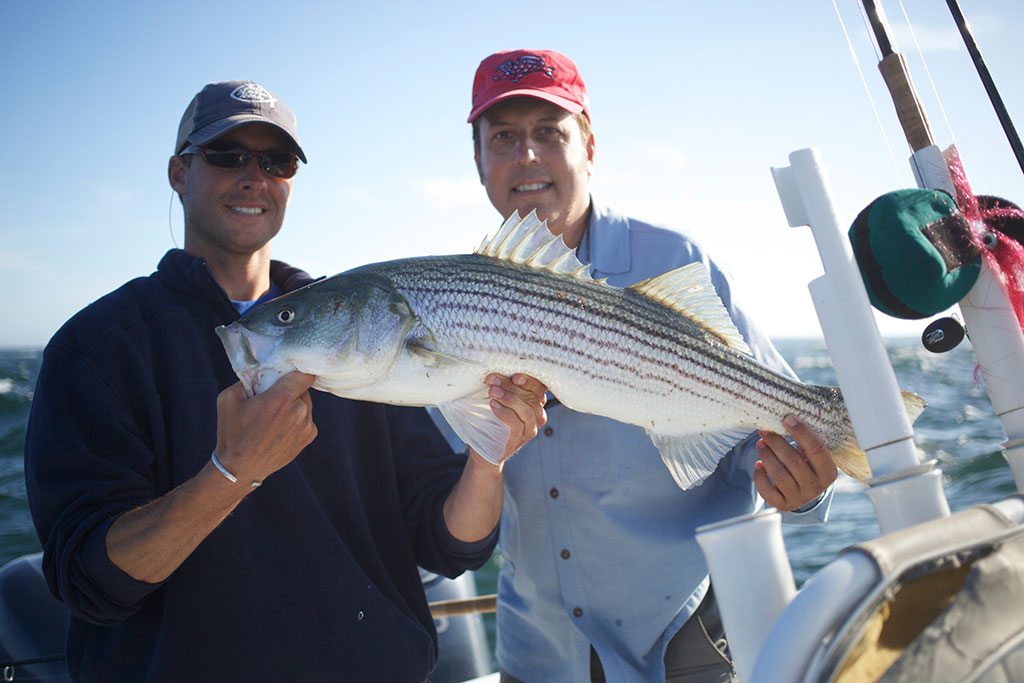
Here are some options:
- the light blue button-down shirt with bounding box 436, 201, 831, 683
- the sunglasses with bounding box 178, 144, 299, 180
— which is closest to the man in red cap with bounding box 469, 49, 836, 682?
the light blue button-down shirt with bounding box 436, 201, 831, 683

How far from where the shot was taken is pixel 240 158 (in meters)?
3.85

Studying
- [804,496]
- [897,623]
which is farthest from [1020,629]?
[804,496]

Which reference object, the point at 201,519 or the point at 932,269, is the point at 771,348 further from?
the point at 201,519

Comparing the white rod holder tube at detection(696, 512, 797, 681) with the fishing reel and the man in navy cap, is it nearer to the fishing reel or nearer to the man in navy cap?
the fishing reel

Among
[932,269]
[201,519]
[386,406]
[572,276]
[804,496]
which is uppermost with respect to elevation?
[572,276]

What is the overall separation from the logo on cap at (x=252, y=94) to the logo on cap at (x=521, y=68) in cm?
129

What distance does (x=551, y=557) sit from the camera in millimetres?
3730

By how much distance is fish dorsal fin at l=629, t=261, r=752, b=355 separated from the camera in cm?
341

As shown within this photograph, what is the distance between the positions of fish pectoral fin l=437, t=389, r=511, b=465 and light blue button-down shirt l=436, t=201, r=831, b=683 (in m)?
0.59

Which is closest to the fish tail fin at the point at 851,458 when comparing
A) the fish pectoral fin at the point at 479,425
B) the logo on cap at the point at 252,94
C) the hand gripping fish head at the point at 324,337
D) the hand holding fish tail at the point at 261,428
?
the fish pectoral fin at the point at 479,425

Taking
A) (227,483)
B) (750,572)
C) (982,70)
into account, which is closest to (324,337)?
(227,483)

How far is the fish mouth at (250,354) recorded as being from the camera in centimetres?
304

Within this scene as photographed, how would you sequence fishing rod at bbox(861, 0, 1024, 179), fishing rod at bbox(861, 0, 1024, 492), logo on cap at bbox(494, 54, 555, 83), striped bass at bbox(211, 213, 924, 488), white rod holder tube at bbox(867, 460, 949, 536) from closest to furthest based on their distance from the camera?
1. white rod holder tube at bbox(867, 460, 949, 536)
2. fishing rod at bbox(861, 0, 1024, 492)
3. fishing rod at bbox(861, 0, 1024, 179)
4. striped bass at bbox(211, 213, 924, 488)
5. logo on cap at bbox(494, 54, 555, 83)

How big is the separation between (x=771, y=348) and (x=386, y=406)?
214 centimetres
